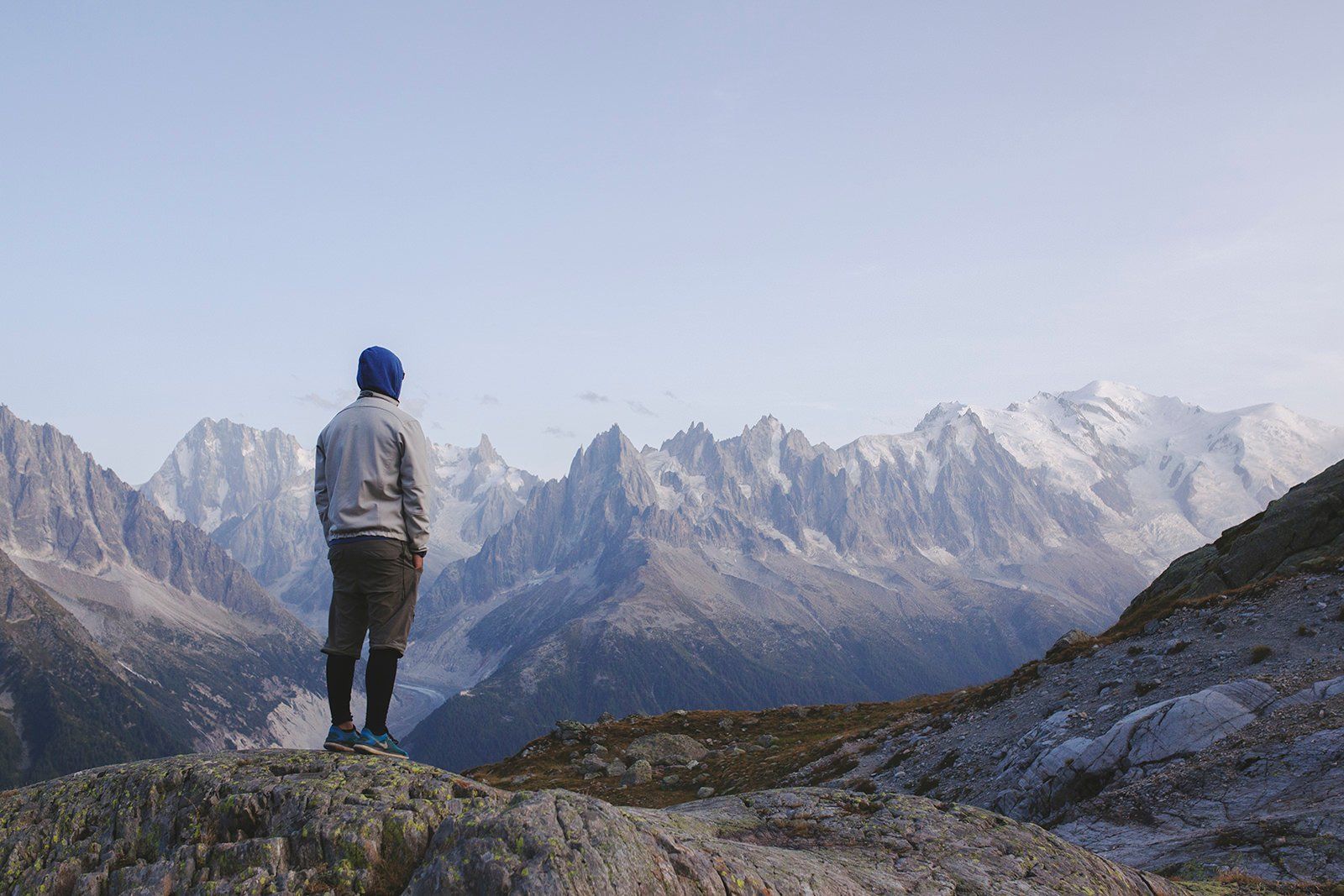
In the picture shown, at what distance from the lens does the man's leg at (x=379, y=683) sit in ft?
34.0

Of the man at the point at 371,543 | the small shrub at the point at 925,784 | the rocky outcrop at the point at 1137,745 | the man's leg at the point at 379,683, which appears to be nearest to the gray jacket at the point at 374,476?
the man at the point at 371,543

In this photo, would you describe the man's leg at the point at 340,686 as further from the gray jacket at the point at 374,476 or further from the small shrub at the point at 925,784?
the small shrub at the point at 925,784

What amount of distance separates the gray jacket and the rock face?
3.09 meters

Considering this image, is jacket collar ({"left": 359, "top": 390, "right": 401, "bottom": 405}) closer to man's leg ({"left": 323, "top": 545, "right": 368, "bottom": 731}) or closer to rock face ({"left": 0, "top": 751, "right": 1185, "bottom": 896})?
man's leg ({"left": 323, "top": 545, "right": 368, "bottom": 731})

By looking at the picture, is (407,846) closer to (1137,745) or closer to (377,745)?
(377,745)

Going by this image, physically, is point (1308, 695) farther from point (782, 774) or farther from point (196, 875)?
point (196, 875)

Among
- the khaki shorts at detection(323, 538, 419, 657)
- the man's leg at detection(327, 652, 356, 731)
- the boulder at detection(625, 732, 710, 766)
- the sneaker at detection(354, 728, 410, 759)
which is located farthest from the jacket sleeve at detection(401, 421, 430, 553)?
the boulder at detection(625, 732, 710, 766)

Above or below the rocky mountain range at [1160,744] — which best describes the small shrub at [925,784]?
below

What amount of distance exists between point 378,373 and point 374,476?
1760 millimetres

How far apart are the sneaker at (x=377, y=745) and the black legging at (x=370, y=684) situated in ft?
0.25

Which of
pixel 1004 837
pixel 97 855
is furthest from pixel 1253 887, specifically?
pixel 97 855

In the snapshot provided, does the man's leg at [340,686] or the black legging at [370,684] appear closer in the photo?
the black legging at [370,684]

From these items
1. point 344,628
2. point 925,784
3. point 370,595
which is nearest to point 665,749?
point 925,784

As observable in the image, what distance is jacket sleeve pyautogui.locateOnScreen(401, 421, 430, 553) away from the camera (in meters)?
10.6
